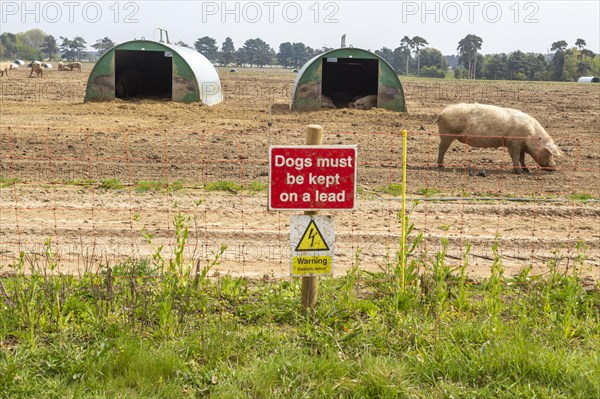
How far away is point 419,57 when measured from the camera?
11719 cm

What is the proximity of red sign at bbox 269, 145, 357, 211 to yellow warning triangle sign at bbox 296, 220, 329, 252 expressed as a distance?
163mm

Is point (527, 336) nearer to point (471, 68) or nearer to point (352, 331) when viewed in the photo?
point (352, 331)

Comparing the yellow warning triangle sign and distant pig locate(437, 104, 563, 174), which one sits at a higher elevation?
distant pig locate(437, 104, 563, 174)

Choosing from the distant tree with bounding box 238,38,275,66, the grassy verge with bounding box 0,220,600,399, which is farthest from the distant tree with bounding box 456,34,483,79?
the grassy verge with bounding box 0,220,600,399

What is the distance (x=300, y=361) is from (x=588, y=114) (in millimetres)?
25688

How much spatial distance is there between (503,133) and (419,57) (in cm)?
10431

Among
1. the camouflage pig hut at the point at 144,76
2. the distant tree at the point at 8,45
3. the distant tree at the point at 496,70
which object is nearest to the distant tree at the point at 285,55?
the distant tree at the point at 8,45

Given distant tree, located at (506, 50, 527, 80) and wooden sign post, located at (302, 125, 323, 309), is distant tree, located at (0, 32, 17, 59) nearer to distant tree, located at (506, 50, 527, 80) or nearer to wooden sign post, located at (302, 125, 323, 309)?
distant tree, located at (506, 50, 527, 80)

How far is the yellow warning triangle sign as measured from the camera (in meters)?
6.38

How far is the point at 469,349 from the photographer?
5738 mm

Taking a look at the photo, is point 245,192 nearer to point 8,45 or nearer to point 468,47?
point 468,47

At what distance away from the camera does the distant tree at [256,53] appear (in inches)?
5674

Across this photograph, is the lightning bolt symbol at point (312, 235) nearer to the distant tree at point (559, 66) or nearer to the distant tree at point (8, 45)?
the distant tree at point (559, 66)

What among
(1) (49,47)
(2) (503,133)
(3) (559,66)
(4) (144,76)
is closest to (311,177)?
(2) (503,133)
